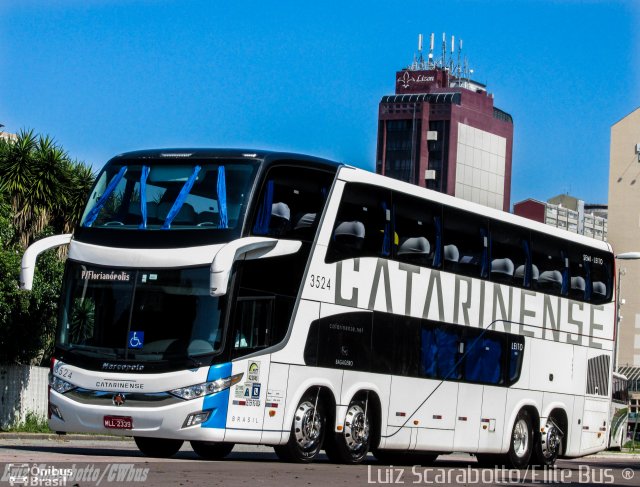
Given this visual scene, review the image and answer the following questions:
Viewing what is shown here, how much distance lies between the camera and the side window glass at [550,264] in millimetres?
26906

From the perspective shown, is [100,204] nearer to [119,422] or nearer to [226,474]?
[119,422]

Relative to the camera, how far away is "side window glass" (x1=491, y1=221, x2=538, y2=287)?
25641mm

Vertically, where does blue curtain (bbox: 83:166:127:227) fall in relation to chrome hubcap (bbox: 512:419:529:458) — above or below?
above

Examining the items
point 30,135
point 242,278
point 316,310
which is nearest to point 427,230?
point 316,310

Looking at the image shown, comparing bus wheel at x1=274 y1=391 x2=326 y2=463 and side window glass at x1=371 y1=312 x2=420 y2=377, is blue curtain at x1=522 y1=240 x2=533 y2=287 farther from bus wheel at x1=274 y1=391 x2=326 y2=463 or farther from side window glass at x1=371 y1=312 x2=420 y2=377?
bus wheel at x1=274 y1=391 x2=326 y2=463

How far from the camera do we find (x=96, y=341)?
20.2 m

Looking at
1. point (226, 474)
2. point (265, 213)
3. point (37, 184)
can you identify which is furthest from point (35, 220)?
point (226, 474)

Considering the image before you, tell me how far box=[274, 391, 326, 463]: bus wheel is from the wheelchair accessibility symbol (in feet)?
8.84

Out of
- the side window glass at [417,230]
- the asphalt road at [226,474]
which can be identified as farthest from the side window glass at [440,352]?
the asphalt road at [226,474]

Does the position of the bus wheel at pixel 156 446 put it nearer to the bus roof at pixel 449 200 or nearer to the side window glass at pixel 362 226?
the side window glass at pixel 362 226

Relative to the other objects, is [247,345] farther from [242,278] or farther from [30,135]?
[30,135]

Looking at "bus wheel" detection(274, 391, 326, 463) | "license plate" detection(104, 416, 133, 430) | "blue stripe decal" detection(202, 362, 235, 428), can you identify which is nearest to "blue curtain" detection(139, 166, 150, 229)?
"blue stripe decal" detection(202, 362, 235, 428)

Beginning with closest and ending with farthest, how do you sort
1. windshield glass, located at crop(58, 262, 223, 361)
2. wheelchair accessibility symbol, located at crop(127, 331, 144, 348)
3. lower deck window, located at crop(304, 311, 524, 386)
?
1. windshield glass, located at crop(58, 262, 223, 361)
2. wheelchair accessibility symbol, located at crop(127, 331, 144, 348)
3. lower deck window, located at crop(304, 311, 524, 386)

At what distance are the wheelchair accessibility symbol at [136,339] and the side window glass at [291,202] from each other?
7.03ft
